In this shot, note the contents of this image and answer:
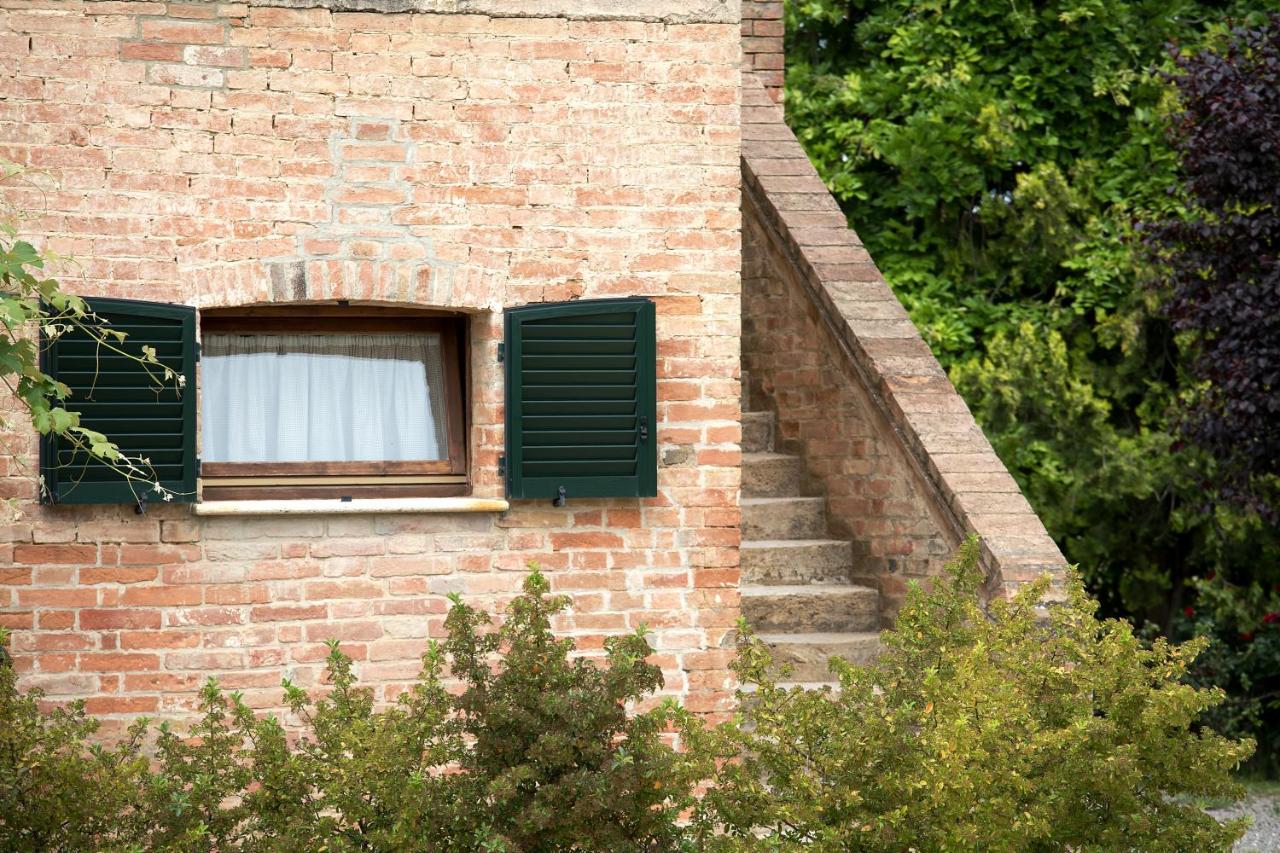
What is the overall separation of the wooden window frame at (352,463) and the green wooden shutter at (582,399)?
33 cm

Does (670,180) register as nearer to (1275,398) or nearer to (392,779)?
(392,779)

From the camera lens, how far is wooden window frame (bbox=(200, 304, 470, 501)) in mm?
5570

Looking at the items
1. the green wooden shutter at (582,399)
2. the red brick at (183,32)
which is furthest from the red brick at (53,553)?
the red brick at (183,32)

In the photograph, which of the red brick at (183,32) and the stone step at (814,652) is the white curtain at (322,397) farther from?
the stone step at (814,652)

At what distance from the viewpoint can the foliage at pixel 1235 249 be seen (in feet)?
23.5

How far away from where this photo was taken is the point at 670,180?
18.9ft

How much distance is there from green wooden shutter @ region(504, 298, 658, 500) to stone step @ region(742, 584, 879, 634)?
5.38 feet

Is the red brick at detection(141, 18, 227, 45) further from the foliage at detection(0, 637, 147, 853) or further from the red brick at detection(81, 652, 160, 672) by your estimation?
the foliage at detection(0, 637, 147, 853)

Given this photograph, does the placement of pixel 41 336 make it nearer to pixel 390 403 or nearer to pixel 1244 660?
pixel 390 403

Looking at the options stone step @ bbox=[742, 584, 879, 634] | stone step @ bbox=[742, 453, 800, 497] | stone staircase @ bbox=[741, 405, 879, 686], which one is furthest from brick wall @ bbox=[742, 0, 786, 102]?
stone step @ bbox=[742, 584, 879, 634]

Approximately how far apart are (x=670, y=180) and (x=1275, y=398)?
3.27 metres

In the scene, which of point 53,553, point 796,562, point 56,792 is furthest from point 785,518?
point 56,792

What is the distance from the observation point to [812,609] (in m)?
7.17

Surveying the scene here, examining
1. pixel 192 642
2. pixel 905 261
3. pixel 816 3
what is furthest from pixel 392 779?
pixel 816 3
